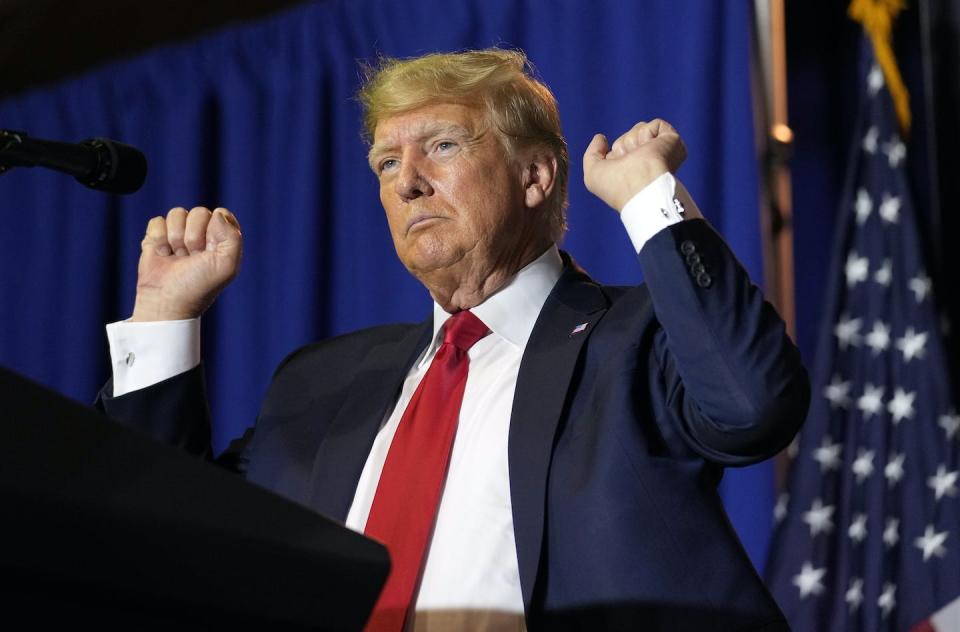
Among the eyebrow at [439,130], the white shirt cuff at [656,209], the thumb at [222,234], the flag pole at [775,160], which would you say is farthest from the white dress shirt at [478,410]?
the flag pole at [775,160]

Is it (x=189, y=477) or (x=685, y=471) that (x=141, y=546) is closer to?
(x=189, y=477)

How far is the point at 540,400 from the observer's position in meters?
1.59

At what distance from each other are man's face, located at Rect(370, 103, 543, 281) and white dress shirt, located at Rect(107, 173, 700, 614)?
0.21 feet

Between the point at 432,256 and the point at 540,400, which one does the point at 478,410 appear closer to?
the point at 540,400

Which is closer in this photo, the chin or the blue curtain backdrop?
the chin

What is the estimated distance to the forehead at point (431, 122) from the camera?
1.90 m

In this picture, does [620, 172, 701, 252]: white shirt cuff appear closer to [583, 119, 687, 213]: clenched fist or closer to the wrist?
[583, 119, 687, 213]: clenched fist

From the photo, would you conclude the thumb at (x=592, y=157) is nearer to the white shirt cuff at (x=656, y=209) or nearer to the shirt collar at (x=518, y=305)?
the white shirt cuff at (x=656, y=209)

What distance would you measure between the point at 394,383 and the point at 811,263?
1.35 m

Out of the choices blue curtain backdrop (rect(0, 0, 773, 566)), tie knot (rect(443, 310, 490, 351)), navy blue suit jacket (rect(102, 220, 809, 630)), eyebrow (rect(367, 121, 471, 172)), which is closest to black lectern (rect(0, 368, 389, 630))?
navy blue suit jacket (rect(102, 220, 809, 630))

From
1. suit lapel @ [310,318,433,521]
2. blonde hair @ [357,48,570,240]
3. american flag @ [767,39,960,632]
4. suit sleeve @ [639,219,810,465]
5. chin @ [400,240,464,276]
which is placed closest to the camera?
suit sleeve @ [639,219,810,465]

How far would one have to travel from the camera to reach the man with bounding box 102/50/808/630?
1.43 metres

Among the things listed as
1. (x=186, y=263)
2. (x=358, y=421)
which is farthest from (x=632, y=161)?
(x=186, y=263)

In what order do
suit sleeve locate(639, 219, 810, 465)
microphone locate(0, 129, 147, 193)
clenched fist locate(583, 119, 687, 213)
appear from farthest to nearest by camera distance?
1. clenched fist locate(583, 119, 687, 213)
2. suit sleeve locate(639, 219, 810, 465)
3. microphone locate(0, 129, 147, 193)
